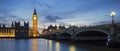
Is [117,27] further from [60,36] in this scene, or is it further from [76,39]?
[60,36]

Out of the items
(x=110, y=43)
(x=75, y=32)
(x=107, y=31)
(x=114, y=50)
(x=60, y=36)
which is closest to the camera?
(x=114, y=50)

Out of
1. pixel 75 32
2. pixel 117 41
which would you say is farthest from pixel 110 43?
pixel 75 32

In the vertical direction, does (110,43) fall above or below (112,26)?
below

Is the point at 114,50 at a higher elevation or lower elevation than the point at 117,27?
lower

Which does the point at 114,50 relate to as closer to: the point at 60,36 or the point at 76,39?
the point at 76,39

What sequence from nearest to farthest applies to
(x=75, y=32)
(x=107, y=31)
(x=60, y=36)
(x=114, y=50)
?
(x=114, y=50)
(x=107, y=31)
(x=75, y=32)
(x=60, y=36)

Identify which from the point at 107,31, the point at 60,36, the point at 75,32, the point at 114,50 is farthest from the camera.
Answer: the point at 60,36

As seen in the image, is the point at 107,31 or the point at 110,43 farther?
the point at 107,31

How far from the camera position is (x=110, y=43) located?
5234 cm

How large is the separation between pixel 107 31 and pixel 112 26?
6.42 meters

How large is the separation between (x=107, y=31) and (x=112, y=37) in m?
7.24

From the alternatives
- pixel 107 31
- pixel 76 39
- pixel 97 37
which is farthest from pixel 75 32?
pixel 107 31

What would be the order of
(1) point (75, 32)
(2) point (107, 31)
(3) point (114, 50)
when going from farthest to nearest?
(1) point (75, 32)
(2) point (107, 31)
(3) point (114, 50)

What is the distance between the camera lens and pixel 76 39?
10188 centimetres
